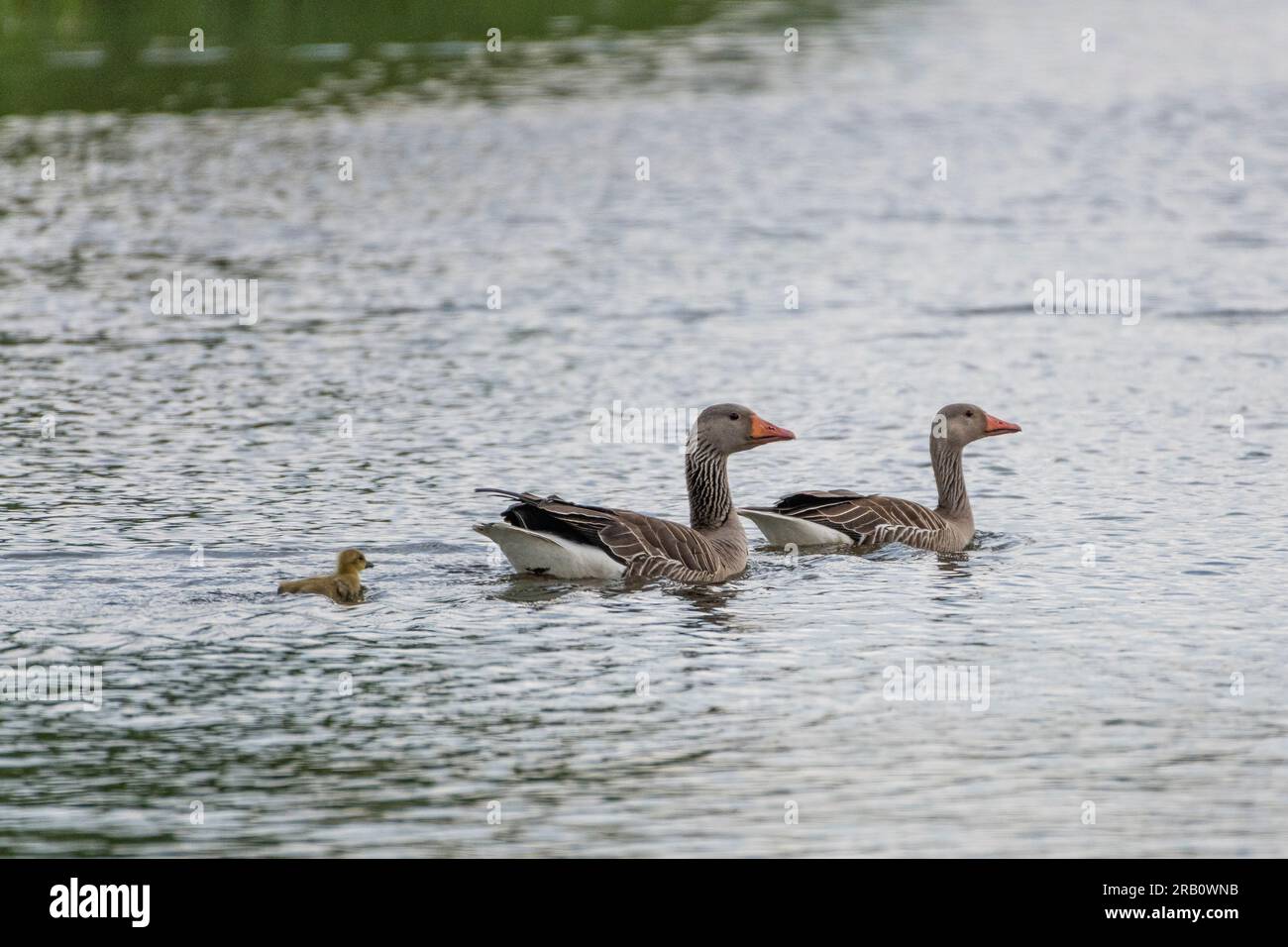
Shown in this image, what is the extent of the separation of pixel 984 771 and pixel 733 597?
4150 millimetres

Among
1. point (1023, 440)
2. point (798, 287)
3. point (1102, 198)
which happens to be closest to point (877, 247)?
point (798, 287)

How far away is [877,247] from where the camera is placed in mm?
29016

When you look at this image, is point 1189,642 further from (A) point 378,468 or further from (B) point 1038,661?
(A) point 378,468

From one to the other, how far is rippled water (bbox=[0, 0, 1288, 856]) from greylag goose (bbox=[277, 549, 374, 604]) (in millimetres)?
118

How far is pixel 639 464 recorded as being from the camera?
62.9 feet

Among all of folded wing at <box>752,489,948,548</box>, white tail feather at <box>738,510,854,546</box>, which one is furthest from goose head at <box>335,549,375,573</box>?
folded wing at <box>752,489,948,548</box>

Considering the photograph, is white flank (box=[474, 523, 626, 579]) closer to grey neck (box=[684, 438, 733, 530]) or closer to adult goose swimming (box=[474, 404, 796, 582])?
adult goose swimming (box=[474, 404, 796, 582])

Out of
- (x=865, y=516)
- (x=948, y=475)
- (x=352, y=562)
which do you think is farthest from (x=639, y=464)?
(x=352, y=562)

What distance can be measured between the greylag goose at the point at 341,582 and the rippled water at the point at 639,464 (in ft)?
0.39

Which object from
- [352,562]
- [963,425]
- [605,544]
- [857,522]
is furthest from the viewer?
[963,425]

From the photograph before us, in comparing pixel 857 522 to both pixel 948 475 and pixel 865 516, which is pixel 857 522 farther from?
pixel 948 475

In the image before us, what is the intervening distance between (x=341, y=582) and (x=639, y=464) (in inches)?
218
